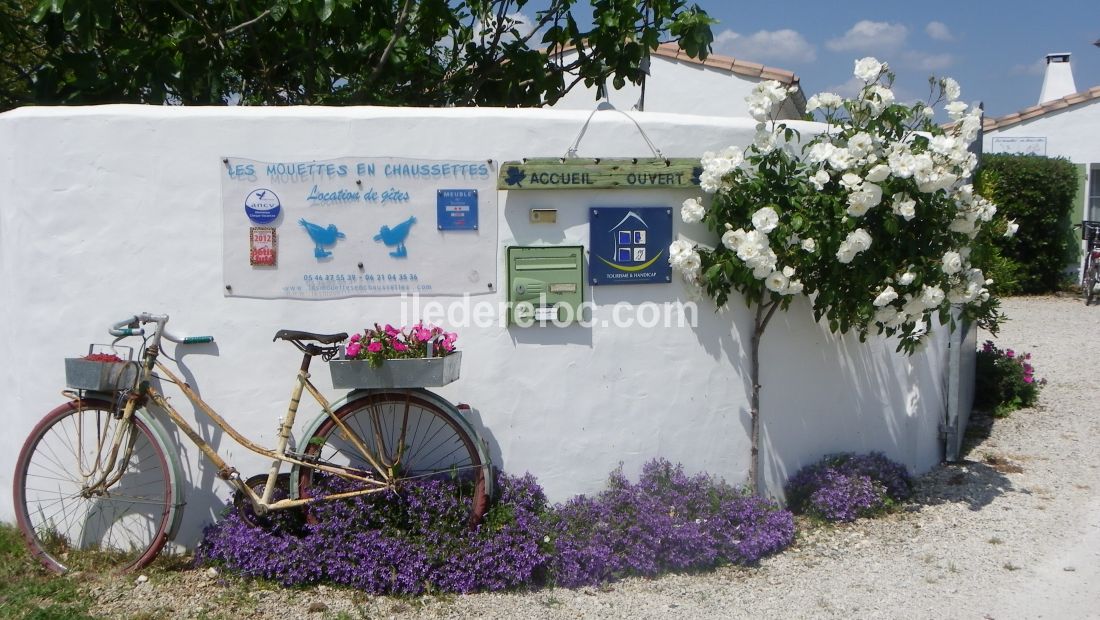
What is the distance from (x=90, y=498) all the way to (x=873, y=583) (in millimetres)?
3863

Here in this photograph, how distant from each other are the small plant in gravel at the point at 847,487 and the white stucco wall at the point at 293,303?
33 cm

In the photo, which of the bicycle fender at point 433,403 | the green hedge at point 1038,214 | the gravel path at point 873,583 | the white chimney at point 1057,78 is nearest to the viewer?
the gravel path at point 873,583

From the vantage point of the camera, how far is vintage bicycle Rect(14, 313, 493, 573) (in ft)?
14.7

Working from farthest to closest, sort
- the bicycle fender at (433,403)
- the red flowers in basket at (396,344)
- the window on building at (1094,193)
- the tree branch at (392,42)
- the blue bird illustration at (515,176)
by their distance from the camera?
the window on building at (1094,193), the tree branch at (392,42), the blue bird illustration at (515,176), the bicycle fender at (433,403), the red flowers in basket at (396,344)

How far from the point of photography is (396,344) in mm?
4496

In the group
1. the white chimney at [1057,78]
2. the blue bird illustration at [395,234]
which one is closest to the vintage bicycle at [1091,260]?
the white chimney at [1057,78]

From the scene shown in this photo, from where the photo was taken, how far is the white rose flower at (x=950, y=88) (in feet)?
17.0

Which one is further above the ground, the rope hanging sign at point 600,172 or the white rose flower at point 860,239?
the rope hanging sign at point 600,172

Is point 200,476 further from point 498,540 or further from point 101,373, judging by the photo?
point 498,540

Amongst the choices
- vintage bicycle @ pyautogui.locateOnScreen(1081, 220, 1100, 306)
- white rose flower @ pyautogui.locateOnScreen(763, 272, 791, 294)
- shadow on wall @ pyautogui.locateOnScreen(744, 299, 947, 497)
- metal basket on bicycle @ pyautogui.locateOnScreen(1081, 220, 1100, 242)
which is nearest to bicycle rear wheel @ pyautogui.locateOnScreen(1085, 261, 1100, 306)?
vintage bicycle @ pyautogui.locateOnScreen(1081, 220, 1100, 306)

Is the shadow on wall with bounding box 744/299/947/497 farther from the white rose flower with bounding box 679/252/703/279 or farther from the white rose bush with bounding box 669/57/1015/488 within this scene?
the white rose flower with bounding box 679/252/703/279

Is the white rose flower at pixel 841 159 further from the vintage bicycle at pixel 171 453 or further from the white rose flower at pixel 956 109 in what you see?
the vintage bicycle at pixel 171 453

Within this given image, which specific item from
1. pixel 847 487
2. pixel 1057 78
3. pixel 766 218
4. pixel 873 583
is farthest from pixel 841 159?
pixel 1057 78

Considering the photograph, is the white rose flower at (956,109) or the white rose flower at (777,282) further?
the white rose flower at (956,109)
